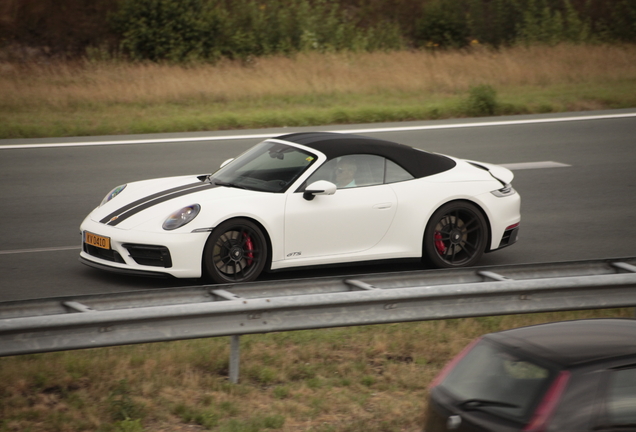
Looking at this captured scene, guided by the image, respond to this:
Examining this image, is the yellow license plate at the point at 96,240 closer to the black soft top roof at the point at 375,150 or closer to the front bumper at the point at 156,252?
the front bumper at the point at 156,252

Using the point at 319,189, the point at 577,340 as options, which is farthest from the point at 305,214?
the point at 577,340

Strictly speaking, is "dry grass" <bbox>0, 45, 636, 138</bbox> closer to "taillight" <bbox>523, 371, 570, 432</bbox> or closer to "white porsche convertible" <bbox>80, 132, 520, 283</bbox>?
"white porsche convertible" <bbox>80, 132, 520, 283</bbox>

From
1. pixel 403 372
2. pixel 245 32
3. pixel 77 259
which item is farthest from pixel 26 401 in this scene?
pixel 245 32

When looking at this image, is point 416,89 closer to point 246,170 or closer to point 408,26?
point 246,170

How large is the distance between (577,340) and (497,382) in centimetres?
47

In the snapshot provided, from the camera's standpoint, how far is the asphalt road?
8.58 m

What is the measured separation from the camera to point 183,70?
2392 cm

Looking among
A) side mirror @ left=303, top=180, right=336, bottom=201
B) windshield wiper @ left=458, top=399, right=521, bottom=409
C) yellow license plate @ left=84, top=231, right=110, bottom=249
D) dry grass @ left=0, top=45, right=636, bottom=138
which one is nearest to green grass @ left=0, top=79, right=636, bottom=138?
dry grass @ left=0, top=45, right=636, bottom=138

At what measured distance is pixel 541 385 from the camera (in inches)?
144

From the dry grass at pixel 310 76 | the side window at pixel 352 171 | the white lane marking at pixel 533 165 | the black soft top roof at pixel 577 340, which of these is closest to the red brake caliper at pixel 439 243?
the side window at pixel 352 171

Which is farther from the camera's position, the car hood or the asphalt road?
the asphalt road

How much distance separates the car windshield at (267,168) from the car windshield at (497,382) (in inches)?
160

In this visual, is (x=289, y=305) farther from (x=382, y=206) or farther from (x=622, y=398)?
(x=382, y=206)

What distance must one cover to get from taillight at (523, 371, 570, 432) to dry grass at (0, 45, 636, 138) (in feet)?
47.3
